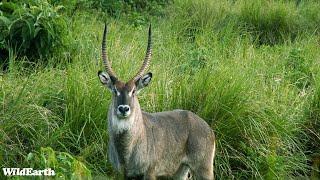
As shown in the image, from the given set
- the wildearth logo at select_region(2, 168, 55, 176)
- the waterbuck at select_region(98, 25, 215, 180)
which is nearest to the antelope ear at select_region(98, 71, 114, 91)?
the waterbuck at select_region(98, 25, 215, 180)

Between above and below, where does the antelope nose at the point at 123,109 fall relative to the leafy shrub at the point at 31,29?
above

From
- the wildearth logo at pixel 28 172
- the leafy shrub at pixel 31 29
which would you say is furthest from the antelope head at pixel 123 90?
the leafy shrub at pixel 31 29

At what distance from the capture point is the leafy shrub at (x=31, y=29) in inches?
340

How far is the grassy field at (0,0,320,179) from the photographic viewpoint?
6781 mm

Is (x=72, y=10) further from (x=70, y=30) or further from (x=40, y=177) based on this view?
(x=40, y=177)

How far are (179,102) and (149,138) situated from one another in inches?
57.6

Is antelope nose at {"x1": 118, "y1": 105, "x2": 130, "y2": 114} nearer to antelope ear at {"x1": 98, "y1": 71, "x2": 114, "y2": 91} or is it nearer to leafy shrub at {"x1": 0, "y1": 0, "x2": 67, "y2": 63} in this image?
antelope ear at {"x1": 98, "y1": 71, "x2": 114, "y2": 91}

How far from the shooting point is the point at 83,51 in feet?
29.0

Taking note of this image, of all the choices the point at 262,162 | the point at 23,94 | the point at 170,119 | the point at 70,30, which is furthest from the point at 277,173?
the point at 70,30

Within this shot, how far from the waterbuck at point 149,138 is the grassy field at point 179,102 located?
671 millimetres

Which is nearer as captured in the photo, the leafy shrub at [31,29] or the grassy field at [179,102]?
the grassy field at [179,102]

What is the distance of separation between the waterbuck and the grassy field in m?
0.67

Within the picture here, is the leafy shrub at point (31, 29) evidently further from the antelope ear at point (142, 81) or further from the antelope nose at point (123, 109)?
the antelope nose at point (123, 109)

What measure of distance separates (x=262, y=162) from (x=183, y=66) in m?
1.75
